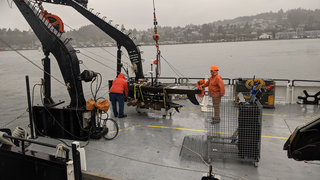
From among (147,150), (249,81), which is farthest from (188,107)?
(147,150)

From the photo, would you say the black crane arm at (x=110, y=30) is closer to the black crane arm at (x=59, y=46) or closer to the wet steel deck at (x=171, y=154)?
Answer: the wet steel deck at (x=171, y=154)

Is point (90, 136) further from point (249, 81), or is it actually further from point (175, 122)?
point (249, 81)

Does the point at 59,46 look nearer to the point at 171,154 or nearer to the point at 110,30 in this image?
the point at 110,30

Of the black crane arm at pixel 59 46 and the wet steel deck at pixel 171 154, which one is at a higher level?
the black crane arm at pixel 59 46

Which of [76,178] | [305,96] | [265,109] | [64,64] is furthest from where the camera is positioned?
[305,96]

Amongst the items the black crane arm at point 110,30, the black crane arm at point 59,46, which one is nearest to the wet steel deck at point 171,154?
the black crane arm at point 59,46

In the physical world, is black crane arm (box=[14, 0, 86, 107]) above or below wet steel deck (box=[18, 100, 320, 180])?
above

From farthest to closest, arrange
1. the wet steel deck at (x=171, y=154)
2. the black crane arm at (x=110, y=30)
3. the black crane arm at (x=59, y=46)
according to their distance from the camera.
Result: the black crane arm at (x=110, y=30)
the black crane arm at (x=59, y=46)
the wet steel deck at (x=171, y=154)

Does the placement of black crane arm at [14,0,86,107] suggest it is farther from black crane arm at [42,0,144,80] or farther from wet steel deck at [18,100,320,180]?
black crane arm at [42,0,144,80]

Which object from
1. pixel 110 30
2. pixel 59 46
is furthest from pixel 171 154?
pixel 110 30

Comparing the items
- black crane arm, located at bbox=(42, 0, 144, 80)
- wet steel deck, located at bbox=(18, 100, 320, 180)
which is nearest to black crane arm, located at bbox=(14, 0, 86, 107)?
wet steel deck, located at bbox=(18, 100, 320, 180)

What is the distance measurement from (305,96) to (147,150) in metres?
8.59

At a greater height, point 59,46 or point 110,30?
point 110,30

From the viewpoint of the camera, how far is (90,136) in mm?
6742
